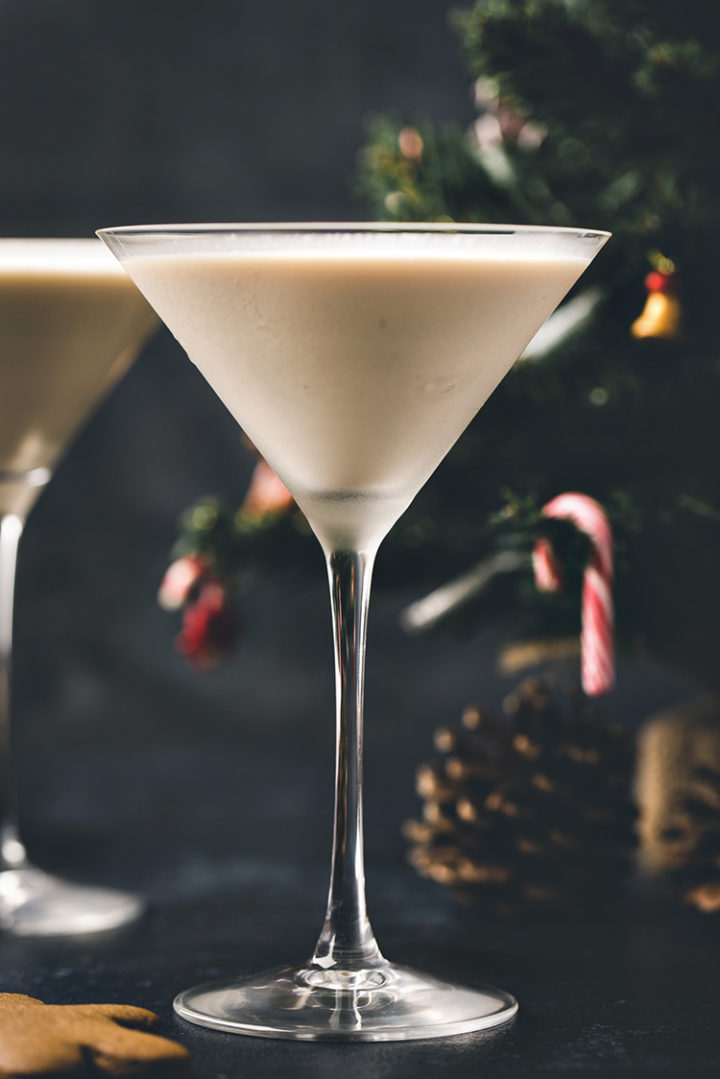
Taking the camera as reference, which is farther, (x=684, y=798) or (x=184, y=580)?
(x=184, y=580)

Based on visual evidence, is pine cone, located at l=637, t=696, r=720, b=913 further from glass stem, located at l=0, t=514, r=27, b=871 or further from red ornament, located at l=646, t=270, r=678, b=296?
glass stem, located at l=0, t=514, r=27, b=871

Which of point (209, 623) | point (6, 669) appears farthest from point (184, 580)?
point (6, 669)

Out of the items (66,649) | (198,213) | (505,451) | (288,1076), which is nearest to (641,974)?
(288,1076)

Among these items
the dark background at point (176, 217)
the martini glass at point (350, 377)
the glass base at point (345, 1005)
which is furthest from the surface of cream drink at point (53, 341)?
the dark background at point (176, 217)

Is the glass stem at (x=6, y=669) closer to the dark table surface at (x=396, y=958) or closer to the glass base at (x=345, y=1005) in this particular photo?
the dark table surface at (x=396, y=958)

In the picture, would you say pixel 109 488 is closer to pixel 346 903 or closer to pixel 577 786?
pixel 577 786

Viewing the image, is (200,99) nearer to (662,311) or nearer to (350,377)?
(662,311)
